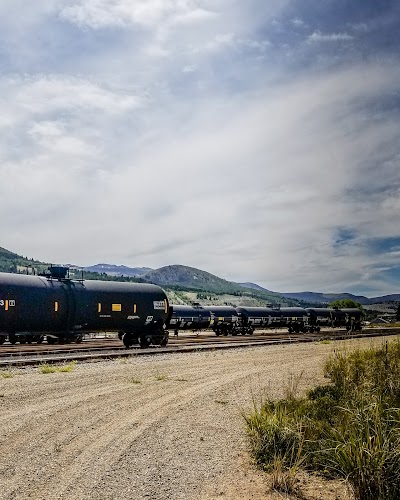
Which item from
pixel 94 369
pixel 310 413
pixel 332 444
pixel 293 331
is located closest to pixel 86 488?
pixel 332 444

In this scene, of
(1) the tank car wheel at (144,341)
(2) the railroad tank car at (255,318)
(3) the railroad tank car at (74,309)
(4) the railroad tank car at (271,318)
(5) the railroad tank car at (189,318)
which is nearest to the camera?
(3) the railroad tank car at (74,309)

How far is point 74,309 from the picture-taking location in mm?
27969

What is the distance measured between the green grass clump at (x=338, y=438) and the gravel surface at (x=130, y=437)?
438 millimetres

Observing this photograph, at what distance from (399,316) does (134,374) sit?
149m

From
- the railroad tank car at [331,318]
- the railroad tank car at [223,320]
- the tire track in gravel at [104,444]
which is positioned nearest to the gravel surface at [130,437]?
the tire track in gravel at [104,444]

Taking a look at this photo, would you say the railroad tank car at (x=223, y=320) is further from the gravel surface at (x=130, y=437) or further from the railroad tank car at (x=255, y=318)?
the gravel surface at (x=130, y=437)

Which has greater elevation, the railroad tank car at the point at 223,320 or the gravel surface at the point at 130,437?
the railroad tank car at the point at 223,320

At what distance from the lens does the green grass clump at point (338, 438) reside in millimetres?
5965

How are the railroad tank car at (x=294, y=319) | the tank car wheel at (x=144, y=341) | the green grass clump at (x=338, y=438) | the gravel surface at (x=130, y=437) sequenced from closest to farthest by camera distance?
the green grass clump at (x=338, y=438) < the gravel surface at (x=130, y=437) < the tank car wheel at (x=144, y=341) < the railroad tank car at (x=294, y=319)

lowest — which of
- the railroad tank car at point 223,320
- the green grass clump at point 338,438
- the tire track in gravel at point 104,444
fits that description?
the tire track in gravel at point 104,444

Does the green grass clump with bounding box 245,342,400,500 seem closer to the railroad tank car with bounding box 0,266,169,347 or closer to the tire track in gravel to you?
the tire track in gravel

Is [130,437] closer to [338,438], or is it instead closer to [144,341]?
[338,438]

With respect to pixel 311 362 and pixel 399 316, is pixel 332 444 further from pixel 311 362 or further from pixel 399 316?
pixel 399 316

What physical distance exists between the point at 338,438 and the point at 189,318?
45.7 metres
